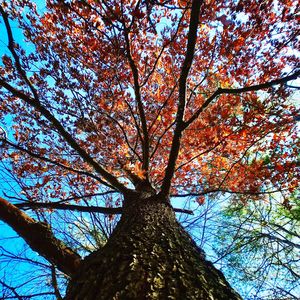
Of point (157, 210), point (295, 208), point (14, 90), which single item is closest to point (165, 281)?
point (157, 210)

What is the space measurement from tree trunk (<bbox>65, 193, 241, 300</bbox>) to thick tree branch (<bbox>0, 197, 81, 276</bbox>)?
60cm

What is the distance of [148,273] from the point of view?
164cm

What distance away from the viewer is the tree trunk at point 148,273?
1.47 meters

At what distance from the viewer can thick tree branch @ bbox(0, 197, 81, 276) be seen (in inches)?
97.4

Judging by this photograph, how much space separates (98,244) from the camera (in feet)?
16.5

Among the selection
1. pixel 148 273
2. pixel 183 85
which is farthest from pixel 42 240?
pixel 183 85

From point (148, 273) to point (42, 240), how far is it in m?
1.53

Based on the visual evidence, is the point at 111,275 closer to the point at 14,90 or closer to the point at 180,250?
the point at 180,250

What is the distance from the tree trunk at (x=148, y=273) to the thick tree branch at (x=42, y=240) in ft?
1.96

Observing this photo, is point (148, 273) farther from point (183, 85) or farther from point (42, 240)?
point (183, 85)

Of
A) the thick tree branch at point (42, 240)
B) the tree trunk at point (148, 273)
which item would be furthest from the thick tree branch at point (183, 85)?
the thick tree branch at point (42, 240)

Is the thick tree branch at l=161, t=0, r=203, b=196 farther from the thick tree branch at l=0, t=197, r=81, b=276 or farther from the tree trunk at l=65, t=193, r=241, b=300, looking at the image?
the thick tree branch at l=0, t=197, r=81, b=276

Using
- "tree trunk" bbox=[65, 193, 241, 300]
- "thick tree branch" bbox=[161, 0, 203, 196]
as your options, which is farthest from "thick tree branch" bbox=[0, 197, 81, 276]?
"thick tree branch" bbox=[161, 0, 203, 196]

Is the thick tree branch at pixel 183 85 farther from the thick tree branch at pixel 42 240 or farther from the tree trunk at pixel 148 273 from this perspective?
the thick tree branch at pixel 42 240
